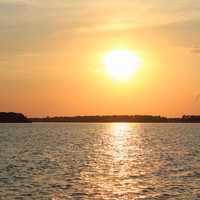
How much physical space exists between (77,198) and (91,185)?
304 inches

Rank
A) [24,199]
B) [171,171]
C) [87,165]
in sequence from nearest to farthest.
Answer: [24,199] → [171,171] → [87,165]

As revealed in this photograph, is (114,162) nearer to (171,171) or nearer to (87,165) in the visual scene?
(87,165)

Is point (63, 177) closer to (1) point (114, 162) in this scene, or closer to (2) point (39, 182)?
(2) point (39, 182)

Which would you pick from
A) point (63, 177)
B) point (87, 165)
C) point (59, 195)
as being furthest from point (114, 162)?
point (59, 195)

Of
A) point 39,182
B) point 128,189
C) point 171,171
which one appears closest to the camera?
point 128,189

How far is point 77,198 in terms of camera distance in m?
47.3

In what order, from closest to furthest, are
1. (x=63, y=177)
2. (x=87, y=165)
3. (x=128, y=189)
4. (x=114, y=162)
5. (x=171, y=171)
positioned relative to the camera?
(x=128, y=189), (x=63, y=177), (x=171, y=171), (x=87, y=165), (x=114, y=162)

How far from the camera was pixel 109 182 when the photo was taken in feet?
189

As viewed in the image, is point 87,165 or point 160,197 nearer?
point 160,197

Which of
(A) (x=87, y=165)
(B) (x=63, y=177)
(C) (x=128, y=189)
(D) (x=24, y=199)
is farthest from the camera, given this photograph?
(A) (x=87, y=165)

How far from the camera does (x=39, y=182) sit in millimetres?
56719

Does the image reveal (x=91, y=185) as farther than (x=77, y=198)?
Yes

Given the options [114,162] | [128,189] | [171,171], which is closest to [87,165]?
[114,162]

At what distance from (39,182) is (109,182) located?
282 inches
